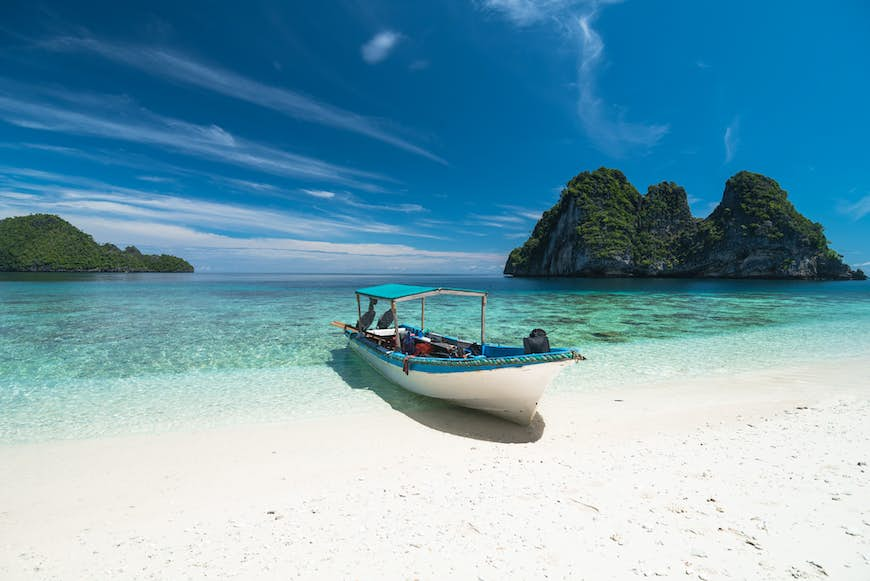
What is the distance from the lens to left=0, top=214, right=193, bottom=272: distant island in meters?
128

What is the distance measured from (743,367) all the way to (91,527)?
1636cm

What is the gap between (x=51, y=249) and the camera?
443ft

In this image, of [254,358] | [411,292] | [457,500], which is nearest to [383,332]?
[411,292]

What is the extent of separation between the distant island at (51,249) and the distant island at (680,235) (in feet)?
585

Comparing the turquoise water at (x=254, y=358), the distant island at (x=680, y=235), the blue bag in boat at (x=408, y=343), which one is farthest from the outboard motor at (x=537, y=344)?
the distant island at (x=680, y=235)

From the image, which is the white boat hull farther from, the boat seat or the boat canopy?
the boat seat

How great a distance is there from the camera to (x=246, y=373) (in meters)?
11.7

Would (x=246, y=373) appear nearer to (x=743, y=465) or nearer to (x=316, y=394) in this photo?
(x=316, y=394)

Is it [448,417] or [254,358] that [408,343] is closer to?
[448,417]

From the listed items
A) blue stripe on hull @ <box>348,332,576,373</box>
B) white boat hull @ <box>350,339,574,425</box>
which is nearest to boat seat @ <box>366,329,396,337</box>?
blue stripe on hull @ <box>348,332,576,373</box>

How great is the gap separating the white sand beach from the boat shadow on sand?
0.08 metres

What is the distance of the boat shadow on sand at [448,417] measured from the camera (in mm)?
7000

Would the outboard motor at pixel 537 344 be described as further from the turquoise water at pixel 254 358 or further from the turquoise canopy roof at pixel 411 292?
the turquoise water at pixel 254 358

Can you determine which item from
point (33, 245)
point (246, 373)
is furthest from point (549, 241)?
point (33, 245)
